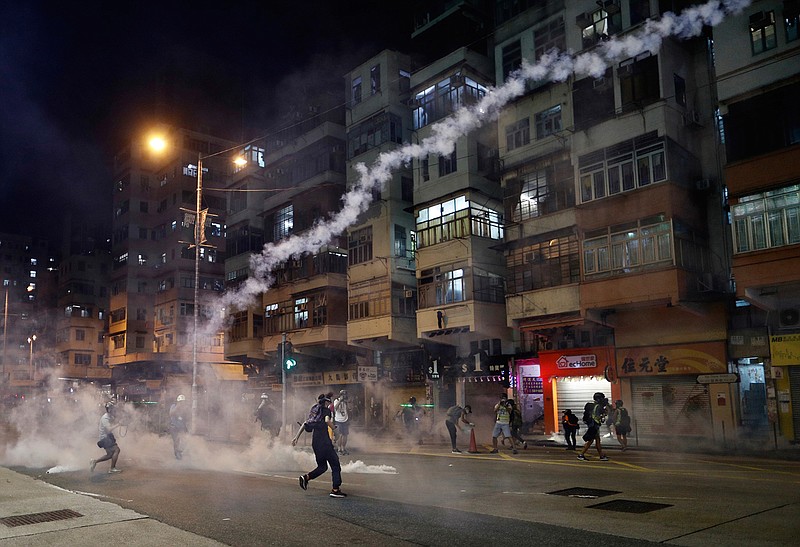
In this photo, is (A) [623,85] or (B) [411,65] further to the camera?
(B) [411,65]

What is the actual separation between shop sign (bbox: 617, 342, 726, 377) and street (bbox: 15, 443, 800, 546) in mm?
7179

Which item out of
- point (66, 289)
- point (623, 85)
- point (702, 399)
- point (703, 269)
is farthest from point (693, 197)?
point (66, 289)

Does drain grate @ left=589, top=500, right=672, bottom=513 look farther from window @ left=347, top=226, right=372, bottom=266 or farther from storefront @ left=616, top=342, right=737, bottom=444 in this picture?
window @ left=347, top=226, right=372, bottom=266

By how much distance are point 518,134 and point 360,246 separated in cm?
1047

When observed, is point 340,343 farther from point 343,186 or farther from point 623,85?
point 623,85

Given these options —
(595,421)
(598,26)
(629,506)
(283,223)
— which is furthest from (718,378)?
(283,223)

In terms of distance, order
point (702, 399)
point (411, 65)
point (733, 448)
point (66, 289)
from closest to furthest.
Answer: point (733, 448) → point (702, 399) → point (411, 65) → point (66, 289)

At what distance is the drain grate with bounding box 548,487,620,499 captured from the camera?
1052 cm

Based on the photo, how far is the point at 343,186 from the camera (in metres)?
37.4

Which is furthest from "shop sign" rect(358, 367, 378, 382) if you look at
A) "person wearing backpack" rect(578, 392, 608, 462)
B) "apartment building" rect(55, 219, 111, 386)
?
"apartment building" rect(55, 219, 111, 386)

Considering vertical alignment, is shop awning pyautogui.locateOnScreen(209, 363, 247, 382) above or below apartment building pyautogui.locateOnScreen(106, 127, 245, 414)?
below

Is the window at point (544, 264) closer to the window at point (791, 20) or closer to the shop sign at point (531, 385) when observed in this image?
the shop sign at point (531, 385)

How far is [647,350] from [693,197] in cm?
579

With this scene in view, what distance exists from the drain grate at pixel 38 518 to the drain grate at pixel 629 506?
718 cm
